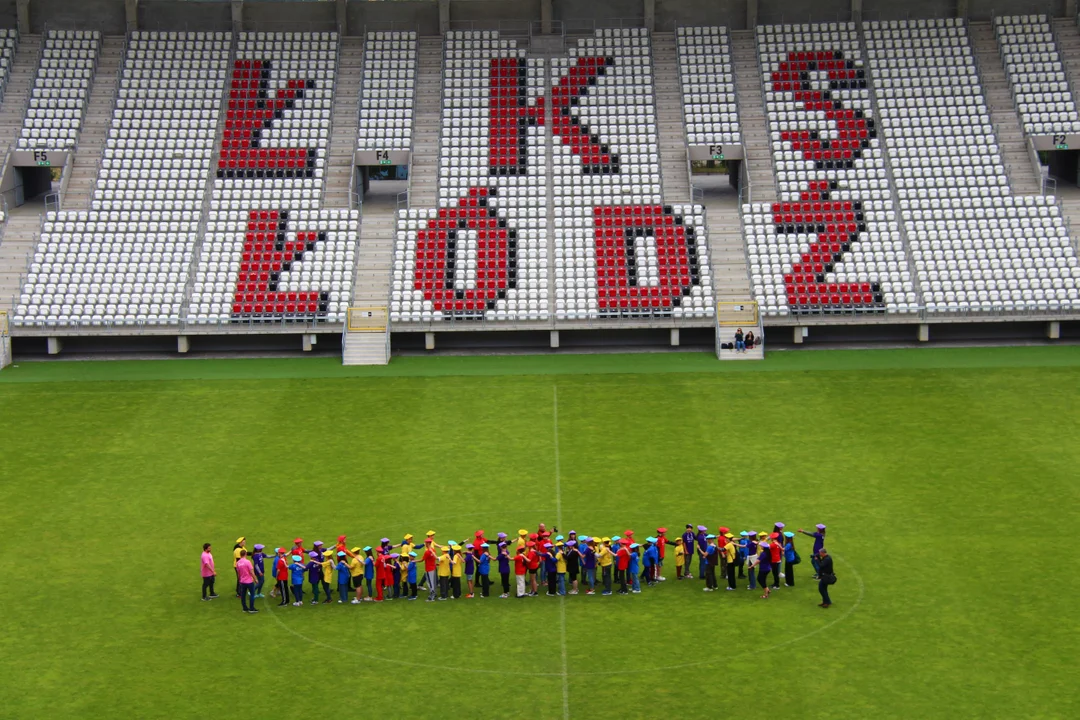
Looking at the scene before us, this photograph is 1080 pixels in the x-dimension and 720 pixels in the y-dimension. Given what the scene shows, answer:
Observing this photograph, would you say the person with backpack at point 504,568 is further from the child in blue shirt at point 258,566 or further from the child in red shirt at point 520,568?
the child in blue shirt at point 258,566

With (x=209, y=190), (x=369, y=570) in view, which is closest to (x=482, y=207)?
(x=209, y=190)

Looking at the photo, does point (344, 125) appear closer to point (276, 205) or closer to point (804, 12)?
point (276, 205)

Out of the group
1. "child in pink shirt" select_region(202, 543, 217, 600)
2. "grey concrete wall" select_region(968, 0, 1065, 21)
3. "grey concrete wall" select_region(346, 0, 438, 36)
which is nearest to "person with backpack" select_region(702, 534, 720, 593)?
"child in pink shirt" select_region(202, 543, 217, 600)

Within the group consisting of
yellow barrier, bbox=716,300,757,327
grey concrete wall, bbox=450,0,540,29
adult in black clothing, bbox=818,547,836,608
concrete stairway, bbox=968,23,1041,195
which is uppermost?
grey concrete wall, bbox=450,0,540,29

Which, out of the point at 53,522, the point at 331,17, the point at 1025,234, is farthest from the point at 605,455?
the point at 331,17

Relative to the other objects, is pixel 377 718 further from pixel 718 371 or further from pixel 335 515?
pixel 718 371

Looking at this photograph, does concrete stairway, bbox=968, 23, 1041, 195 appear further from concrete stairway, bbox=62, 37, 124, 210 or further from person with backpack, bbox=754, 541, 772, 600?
concrete stairway, bbox=62, 37, 124, 210
